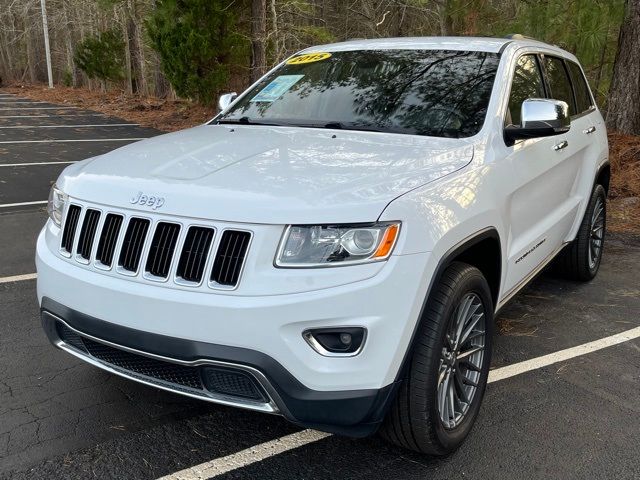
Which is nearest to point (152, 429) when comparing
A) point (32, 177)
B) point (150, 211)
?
point (150, 211)

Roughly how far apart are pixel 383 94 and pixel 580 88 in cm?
242

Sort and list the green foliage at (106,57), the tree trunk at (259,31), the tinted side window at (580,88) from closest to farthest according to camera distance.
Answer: the tinted side window at (580,88), the tree trunk at (259,31), the green foliage at (106,57)

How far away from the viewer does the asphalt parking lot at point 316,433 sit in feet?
9.22

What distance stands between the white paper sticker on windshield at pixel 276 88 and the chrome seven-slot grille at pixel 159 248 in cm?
179

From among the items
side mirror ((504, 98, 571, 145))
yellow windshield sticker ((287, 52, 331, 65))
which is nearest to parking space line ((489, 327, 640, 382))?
side mirror ((504, 98, 571, 145))

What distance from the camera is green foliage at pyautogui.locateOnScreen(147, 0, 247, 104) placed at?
52.2 ft

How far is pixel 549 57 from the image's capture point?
4699 mm

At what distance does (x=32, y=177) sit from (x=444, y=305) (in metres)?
8.50

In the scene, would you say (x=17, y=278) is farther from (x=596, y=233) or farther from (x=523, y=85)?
(x=596, y=233)

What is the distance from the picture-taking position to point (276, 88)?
432cm

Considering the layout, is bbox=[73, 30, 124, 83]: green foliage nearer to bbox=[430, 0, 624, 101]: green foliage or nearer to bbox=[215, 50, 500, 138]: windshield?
bbox=[430, 0, 624, 101]: green foliage

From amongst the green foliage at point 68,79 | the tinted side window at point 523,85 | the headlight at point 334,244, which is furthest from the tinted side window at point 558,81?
the green foliage at point 68,79

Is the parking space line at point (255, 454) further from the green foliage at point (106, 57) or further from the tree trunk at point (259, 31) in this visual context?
the green foliage at point (106, 57)

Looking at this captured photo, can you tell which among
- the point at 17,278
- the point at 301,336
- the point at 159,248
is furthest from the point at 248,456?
the point at 17,278
